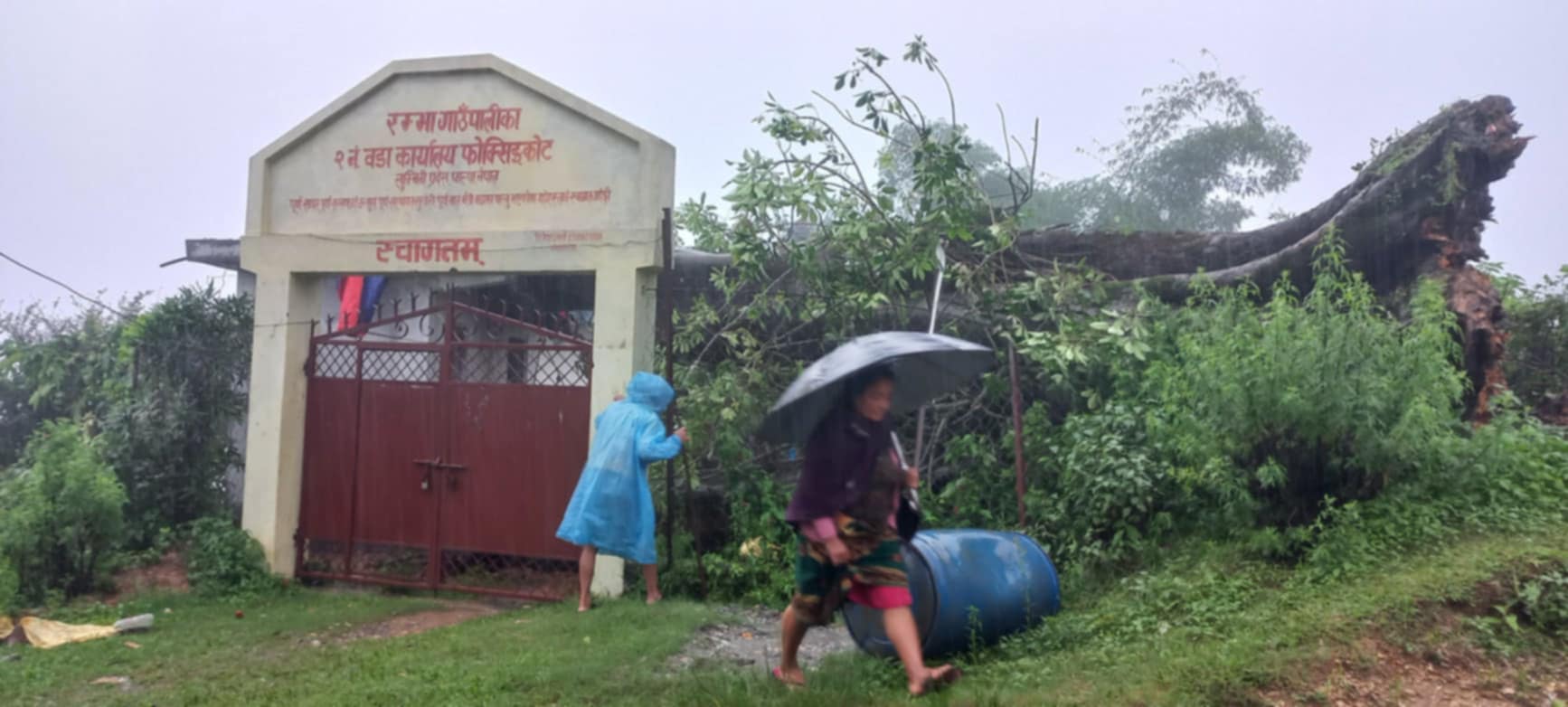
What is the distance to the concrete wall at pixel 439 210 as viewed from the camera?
301 inches

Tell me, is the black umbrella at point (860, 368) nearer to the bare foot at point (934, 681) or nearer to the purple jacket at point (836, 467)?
the purple jacket at point (836, 467)

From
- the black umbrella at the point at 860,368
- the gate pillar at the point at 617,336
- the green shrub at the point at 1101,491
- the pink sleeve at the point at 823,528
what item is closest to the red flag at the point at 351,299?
the gate pillar at the point at 617,336

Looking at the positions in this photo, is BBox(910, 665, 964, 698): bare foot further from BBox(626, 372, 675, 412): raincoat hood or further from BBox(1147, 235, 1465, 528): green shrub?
BBox(626, 372, 675, 412): raincoat hood

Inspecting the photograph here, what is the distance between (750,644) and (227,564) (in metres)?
4.39

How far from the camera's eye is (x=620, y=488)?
7.07 m

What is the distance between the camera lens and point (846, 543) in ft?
14.7

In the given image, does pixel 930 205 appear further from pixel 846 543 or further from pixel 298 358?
pixel 298 358

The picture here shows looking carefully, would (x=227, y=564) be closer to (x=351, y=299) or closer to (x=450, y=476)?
(x=450, y=476)

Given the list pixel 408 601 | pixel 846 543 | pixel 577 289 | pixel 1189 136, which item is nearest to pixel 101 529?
pixel 408 601

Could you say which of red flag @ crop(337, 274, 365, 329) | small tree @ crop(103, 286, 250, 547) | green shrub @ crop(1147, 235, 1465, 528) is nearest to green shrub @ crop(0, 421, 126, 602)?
small tree @ crop(103, 286, 250, 547)

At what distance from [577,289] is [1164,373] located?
5.83 meters

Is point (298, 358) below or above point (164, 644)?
above

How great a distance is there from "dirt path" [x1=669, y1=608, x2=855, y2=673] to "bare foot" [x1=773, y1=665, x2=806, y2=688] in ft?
1.29

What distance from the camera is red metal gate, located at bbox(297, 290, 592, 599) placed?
25.7ft
